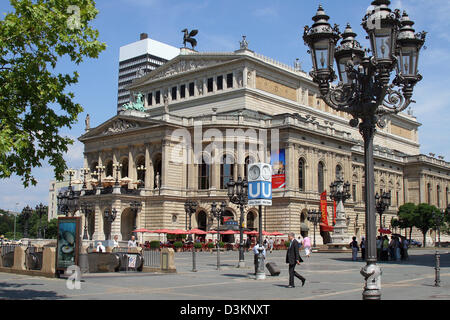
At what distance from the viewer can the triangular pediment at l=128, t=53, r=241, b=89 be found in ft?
256

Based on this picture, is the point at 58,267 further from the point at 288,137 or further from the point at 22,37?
the point at 288,137

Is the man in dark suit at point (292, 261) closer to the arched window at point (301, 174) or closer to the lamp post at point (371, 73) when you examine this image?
the lamp post at point (371, 73)

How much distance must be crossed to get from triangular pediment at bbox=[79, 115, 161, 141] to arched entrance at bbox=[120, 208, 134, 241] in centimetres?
1113

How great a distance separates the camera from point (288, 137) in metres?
68.0

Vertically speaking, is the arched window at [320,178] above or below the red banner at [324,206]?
above

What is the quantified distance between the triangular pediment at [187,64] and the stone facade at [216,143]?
7.2 inches

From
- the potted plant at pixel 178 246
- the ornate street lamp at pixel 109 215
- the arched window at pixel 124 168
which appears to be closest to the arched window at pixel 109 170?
the arched window at pixel 124 168

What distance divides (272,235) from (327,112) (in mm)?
32279

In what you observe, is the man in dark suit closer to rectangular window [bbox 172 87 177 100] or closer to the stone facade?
the stone facade

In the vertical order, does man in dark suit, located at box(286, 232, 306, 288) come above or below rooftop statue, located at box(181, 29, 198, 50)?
below

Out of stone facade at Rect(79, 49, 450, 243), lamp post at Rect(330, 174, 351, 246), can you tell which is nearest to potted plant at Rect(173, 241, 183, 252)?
stone facade at Rect(79, 49, 450, 243)

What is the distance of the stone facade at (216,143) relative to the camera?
67.8m

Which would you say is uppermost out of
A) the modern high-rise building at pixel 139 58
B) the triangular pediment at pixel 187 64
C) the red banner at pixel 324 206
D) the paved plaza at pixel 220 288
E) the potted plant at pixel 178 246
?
the modern high-rise building at pixel 139 58
